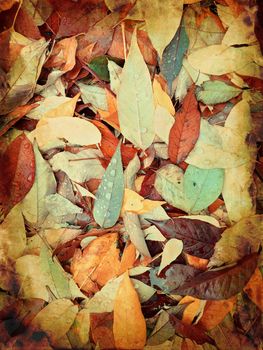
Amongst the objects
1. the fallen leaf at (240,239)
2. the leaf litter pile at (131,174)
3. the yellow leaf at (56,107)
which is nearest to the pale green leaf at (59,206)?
the leaf litter pile at (131,174)

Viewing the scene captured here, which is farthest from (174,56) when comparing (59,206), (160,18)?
(59,206)

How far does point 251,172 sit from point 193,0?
269mm

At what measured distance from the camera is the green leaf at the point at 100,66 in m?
0.75

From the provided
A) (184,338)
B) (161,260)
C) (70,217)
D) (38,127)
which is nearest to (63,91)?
(38,127)

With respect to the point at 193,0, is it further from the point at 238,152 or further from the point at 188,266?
the point at 188,266

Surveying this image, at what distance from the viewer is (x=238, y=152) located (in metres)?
0.70

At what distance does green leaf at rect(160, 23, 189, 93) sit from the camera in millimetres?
727

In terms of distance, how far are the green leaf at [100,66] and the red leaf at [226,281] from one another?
34 centimetres

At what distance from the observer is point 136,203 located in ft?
2.41

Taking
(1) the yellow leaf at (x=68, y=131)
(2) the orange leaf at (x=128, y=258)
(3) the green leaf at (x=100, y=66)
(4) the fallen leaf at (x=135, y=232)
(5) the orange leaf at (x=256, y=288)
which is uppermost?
(3) the green leaf at (x=100, y=66)

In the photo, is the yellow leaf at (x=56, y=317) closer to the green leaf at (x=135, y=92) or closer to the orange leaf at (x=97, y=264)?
the orange leaf at (x=97, y=264)

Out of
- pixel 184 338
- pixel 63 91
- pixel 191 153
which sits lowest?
pixel 184 338

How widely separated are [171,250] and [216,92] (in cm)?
25

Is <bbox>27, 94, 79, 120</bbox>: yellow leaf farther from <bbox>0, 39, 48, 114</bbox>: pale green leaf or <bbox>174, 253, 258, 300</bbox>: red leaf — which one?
<bbox>174, 253, 258, 300</bbox>: red leaf
